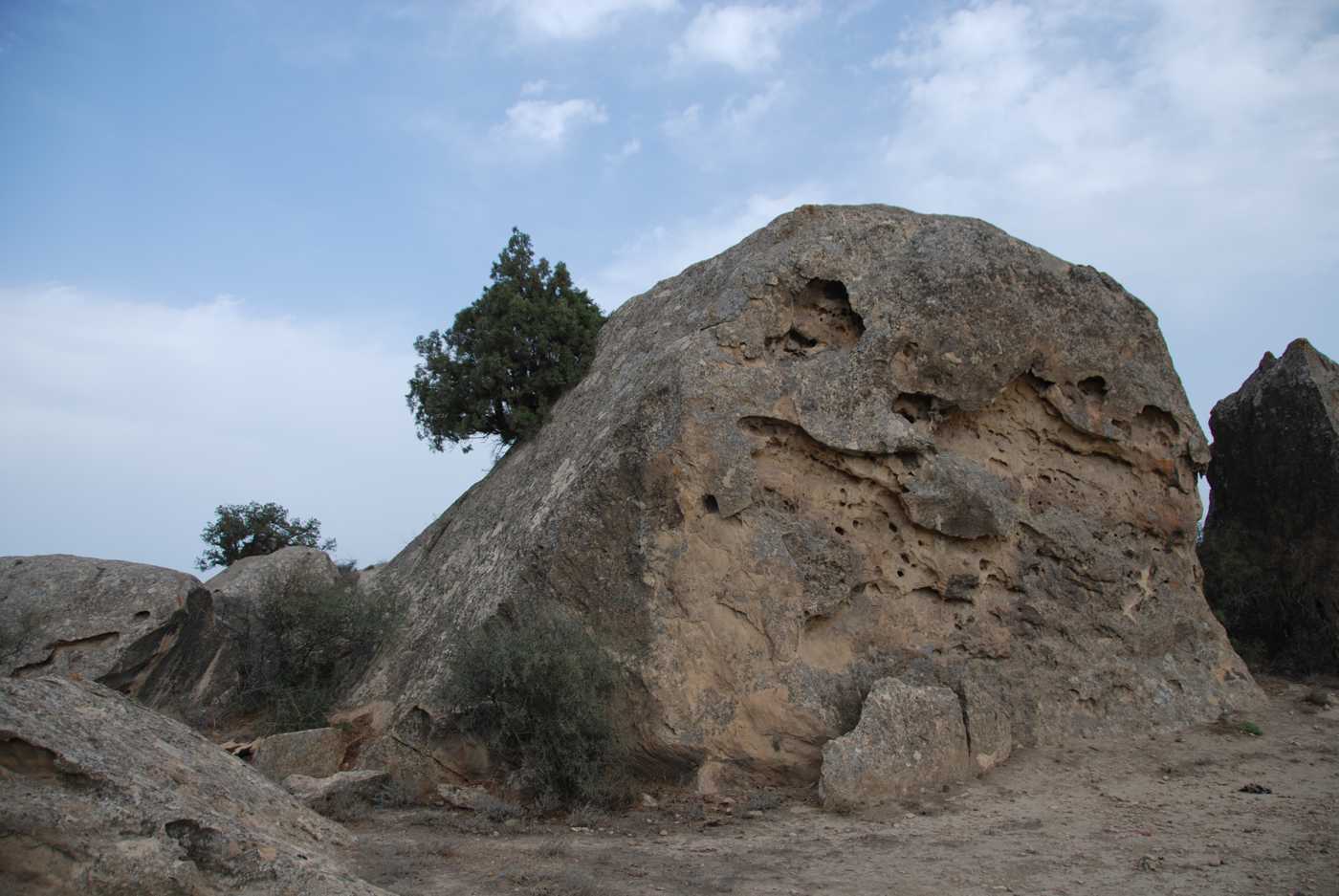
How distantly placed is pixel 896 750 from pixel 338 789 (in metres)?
5.33

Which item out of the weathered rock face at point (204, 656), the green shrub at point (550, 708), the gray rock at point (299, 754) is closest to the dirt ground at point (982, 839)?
the green shrub at point (550, 708)

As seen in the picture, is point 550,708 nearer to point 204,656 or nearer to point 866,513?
point 866,513

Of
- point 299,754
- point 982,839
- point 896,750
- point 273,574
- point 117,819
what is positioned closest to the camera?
point 117,819

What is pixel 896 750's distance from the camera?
9539 mm

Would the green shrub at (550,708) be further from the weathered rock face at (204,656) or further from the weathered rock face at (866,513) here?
the weathered rock face at (204,656)

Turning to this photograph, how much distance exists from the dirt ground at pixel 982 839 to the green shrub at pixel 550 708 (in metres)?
0.46

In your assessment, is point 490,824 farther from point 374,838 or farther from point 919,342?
point 919,342

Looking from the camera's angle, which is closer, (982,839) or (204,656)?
(982,839)

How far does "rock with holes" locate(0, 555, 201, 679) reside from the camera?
1206cm

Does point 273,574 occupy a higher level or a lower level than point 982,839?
higher

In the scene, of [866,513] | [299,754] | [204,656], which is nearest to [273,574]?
[204,656]

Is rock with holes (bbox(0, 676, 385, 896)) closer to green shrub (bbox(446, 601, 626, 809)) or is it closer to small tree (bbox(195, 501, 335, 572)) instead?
green shrub (bbox(446, 601, 626, 809))

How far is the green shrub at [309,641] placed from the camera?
42.0ft

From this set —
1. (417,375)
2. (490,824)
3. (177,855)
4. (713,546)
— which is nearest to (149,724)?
(177,855)
